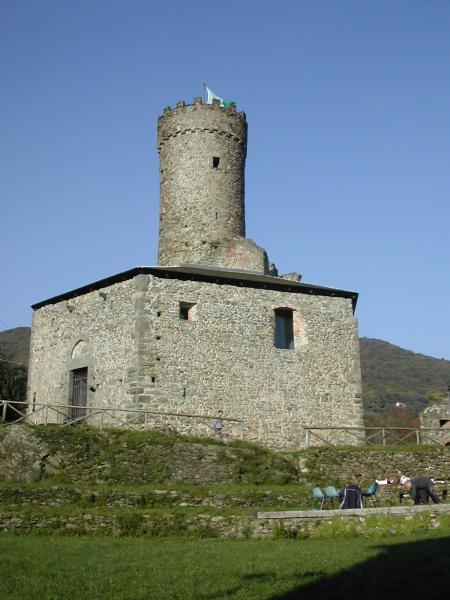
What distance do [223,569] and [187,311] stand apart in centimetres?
1368

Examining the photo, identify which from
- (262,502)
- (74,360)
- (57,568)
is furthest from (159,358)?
(57,568)

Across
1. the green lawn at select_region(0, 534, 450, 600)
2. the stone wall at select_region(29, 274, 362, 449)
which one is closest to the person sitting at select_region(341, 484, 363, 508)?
the green lawn at select_region(0, 534, 450, 600)

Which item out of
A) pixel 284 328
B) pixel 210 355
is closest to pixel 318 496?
pixel 210 355

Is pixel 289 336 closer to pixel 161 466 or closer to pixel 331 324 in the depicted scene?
pixel 331 324

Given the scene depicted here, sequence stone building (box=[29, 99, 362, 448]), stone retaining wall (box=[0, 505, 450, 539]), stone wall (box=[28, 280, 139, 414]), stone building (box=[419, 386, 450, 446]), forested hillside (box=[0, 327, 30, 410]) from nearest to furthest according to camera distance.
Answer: stone retaining wall (box=[0, 505, 450, 539])
stone building (box=[29, 99, 362, 448])
stone wall (box=[28, 280, 139, 414])
stone building (box=[419, 386, 450, 446])
forested hillside (box=[0, 327, 30, 410])

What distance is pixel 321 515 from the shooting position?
47.4 feet

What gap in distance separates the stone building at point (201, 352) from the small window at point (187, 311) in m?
0.04

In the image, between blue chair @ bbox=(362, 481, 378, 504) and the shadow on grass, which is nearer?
the shadow on grass

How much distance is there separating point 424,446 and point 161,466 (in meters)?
8.54

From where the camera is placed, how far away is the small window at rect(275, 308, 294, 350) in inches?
984

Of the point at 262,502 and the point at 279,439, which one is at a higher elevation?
the point at 279,439

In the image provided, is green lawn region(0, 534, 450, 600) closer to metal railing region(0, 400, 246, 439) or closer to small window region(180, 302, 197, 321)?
metal railing region(0, 400, 246, 439)

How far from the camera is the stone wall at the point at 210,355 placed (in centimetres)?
2252

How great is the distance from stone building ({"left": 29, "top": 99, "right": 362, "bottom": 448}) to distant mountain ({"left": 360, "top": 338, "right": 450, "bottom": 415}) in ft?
164
